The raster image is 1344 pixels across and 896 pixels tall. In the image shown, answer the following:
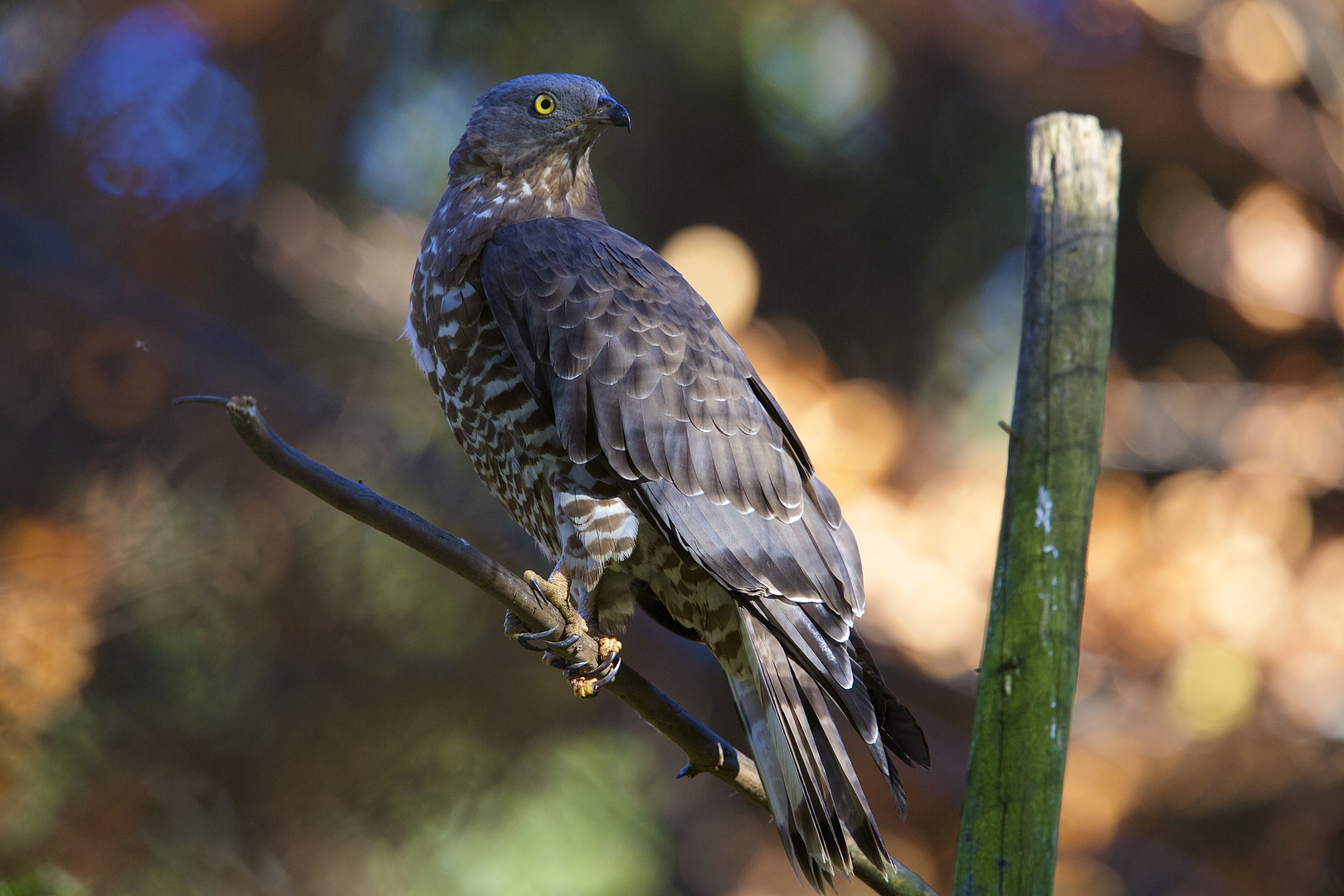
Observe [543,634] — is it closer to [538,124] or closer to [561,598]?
[561,598]

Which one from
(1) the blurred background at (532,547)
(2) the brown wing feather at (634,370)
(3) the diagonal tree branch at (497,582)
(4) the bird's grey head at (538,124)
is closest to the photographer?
(3) the diagonal tree branch at (497,582)

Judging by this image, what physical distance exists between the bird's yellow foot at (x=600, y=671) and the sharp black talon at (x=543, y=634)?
172mm

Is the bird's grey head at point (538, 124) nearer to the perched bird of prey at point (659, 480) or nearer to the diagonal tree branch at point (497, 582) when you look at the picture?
the perched bird of prey at point (659, 480)

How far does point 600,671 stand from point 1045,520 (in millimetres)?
1074

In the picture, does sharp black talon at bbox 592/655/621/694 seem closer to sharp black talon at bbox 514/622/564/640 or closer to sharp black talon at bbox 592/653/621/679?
sharp black talon at bbox 592/653/621/679

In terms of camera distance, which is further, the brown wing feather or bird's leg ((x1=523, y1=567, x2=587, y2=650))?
the brown wing feather

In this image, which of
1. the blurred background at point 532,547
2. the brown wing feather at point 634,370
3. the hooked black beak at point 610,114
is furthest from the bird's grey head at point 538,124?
the blurred background at point 532,547

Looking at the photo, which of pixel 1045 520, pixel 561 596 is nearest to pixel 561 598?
pixel 561 596

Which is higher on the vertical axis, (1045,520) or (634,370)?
(1045,520)

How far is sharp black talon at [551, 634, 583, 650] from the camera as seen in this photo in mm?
2111

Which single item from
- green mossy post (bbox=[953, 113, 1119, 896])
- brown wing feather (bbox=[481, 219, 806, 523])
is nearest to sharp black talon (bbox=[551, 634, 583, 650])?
brown wing feather (bbox=[481, 219, 806, 523])

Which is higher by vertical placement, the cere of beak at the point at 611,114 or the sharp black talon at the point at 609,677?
the cere of beak at the point at 611,114

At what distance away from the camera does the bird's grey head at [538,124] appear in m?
2.87

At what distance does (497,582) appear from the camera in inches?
69.2
